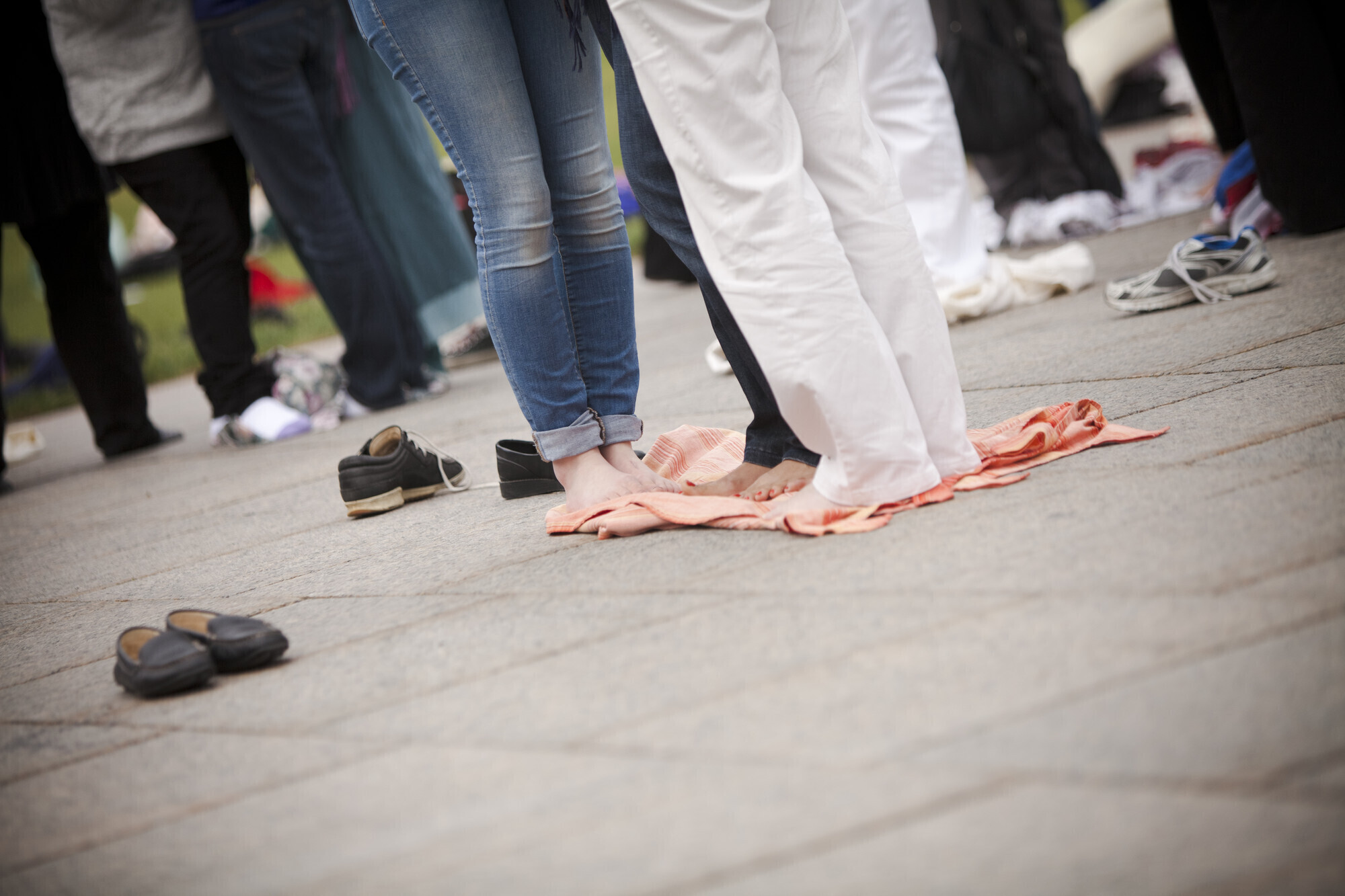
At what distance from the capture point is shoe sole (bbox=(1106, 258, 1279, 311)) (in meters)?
3.00

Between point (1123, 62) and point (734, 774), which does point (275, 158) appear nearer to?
point (734, 774)

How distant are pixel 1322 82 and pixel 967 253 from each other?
103 centimetres

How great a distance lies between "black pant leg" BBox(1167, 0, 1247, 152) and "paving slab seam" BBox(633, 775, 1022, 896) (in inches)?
154

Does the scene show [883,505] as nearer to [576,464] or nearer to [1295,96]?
[576,464]

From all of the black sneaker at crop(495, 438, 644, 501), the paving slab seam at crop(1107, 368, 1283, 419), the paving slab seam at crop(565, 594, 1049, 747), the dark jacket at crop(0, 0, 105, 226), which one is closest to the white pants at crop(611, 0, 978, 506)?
the paving slab seam at crop(1107, 368, 1283, 419)

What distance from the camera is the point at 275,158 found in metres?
4.11

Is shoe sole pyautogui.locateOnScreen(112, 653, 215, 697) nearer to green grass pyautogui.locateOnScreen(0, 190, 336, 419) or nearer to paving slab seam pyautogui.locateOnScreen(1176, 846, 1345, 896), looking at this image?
paving slab seam pyautogui.locateOnScreen(1176, 846, 1345, 896)

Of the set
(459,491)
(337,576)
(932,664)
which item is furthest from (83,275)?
(932,664)

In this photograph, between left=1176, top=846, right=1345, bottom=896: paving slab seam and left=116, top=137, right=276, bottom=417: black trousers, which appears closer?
left=1176, top=846, right=1345, bottom=896: paving slab seam

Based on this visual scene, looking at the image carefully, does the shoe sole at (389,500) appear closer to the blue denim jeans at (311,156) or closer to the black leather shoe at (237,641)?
the black leather shoe at (237,641)

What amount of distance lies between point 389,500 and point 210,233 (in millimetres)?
1884

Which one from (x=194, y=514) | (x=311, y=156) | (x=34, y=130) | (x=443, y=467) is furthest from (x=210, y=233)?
(x=443, y=467)

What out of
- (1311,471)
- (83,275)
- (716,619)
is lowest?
(1311,471)

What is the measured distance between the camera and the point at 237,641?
5.80 ft
